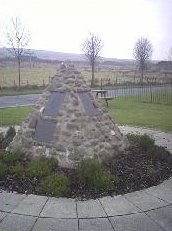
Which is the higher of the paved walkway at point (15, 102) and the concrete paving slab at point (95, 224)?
the paved walkway at point (15, 102)

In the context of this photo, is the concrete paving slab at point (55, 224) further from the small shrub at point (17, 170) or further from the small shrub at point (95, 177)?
the small shrub at point (17, 170)

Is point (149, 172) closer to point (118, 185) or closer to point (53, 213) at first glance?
point (118, 185)

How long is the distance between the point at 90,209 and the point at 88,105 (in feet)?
12.6

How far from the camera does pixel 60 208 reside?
7012mm

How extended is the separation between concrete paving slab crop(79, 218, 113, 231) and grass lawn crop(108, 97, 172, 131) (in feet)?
32.2

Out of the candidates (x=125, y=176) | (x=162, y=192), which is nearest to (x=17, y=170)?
(x=125, y=176)

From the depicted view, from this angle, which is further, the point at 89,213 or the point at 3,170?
the point at 3,170

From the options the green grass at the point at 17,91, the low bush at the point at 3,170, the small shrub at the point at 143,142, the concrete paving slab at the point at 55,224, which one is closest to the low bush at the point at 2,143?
the low bush at the point at 3,170

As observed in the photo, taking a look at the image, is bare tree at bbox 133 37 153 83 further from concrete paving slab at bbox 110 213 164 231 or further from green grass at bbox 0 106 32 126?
concrete paving slab at bbox 110 213 164 231

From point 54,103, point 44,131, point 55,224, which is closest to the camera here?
point 55,224

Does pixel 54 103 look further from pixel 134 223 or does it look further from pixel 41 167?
pixel 134 223

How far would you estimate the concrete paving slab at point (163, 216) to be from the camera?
6395mm

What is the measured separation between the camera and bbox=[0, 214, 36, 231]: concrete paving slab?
20.3ft

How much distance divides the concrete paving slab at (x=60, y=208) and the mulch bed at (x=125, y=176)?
35 centimetres
